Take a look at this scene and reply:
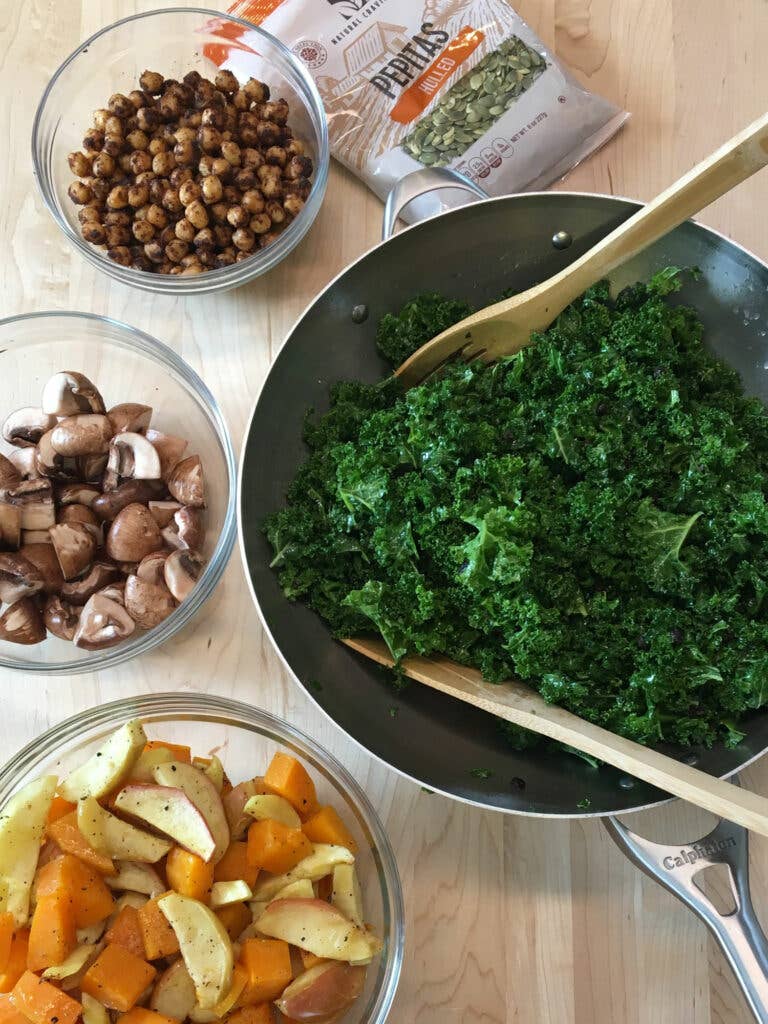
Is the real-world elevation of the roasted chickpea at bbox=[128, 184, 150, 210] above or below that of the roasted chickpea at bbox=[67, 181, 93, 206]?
above

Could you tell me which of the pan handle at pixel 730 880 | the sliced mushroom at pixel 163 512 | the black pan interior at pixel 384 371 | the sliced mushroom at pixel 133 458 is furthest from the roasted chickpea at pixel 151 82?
the pan handle at pixel 730 880

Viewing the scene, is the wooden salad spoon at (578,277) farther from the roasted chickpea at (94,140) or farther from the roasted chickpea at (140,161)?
the roasted chickpea at (94,140)

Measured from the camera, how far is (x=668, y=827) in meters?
1.48

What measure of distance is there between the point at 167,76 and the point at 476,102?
641mm

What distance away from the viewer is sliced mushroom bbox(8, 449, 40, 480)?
1.45m

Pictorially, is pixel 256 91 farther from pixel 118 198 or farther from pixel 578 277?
pixel 578 277

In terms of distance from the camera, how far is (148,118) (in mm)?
1540

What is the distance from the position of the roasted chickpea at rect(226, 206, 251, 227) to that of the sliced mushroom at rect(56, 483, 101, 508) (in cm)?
54

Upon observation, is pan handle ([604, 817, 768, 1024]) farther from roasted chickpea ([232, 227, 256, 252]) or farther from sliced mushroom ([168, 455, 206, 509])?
roasted chickpea ([232, 227, 256, 252])

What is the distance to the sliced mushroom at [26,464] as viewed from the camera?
4.77 ft

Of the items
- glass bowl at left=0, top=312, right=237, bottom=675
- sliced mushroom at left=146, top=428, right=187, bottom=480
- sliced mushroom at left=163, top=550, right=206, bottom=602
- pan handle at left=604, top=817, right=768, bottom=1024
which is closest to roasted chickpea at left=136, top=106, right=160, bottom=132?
glass bowl at left=0, top=312, right=237, bottom=675

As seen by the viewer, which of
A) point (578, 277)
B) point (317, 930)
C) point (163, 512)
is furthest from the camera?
point (163, 512)

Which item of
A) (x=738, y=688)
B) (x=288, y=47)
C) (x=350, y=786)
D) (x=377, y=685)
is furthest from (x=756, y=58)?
(x=350, y=786)

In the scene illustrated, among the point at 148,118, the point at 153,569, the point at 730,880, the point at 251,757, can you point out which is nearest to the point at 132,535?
the point at 153,569
